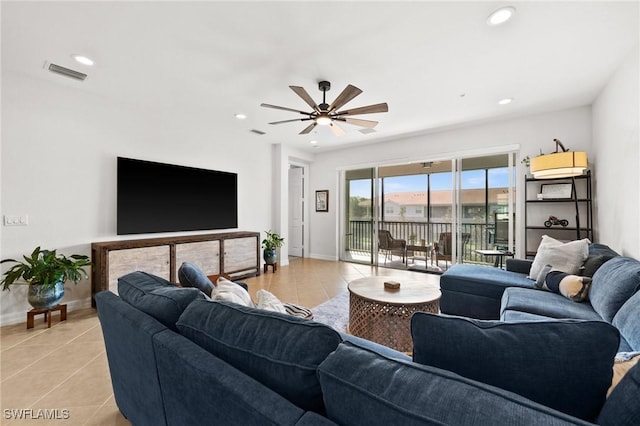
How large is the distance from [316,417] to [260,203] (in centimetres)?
509

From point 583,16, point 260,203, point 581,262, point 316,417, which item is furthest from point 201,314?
point 260,203

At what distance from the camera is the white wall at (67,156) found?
2834 millimetres

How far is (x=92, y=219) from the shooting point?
337 centimetres

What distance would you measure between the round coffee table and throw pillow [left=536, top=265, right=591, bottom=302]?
3.17 feet

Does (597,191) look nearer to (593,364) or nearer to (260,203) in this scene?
(593,364)

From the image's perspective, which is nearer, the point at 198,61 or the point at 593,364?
the point at 593,364

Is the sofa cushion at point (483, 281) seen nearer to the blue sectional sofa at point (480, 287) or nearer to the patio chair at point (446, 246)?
the blue sectional sofa at point (480, 287)

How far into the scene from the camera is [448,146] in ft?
16.2

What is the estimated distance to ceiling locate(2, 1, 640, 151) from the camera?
78.9 inches

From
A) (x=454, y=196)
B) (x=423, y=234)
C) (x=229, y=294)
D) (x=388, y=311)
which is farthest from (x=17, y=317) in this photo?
(x=423, y=234)

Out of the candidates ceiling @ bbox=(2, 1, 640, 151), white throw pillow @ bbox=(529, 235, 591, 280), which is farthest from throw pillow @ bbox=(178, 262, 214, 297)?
white throw pillow @ bbox=(529, 235, 591, 280)

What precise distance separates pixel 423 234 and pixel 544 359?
5677 millimetres

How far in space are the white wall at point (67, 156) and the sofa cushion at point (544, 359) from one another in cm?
410

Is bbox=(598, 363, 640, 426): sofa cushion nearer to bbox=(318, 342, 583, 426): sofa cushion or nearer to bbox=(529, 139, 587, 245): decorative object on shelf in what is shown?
bbox=(318, 342, 583, 426): sofa cushion
